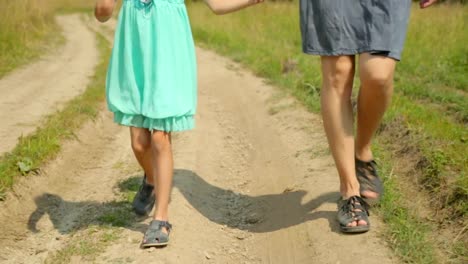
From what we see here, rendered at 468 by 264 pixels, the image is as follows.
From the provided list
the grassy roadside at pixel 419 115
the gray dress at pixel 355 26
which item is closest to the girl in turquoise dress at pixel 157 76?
the gray dress at pixel 355 26

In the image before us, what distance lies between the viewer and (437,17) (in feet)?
43.8

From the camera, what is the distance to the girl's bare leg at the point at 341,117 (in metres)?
3.92

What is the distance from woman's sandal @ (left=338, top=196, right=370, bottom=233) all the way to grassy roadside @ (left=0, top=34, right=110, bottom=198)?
2387 millimetres

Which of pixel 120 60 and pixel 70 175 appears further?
pixel 70 175

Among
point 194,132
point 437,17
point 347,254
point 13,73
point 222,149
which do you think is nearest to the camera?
point 347,254

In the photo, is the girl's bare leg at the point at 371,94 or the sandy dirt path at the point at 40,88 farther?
the sandy dirt path at the point at 40,88

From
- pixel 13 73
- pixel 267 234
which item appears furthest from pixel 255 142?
pixel 13 73

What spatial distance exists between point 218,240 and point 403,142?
1.90 m

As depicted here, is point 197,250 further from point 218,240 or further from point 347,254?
point 347,254

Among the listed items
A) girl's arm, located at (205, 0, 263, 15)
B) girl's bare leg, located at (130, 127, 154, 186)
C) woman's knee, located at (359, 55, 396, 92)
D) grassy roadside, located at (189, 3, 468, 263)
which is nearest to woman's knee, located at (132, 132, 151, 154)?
girl's bare leg, located at (130, 127, 154, 186)

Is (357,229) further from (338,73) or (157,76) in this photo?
(157,76)

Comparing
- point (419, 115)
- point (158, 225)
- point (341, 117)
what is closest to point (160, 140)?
point (158, 225)

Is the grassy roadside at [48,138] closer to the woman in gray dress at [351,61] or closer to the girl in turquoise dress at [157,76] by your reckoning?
the girl in turquoise dress at [157,76]

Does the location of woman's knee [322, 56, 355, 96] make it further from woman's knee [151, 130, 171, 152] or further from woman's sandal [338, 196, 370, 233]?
woman's knee [151, 130, 171, 152]
